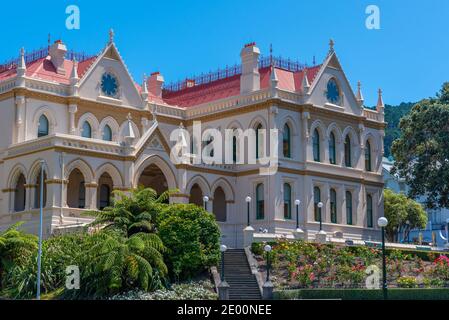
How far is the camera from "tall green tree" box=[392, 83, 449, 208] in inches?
2306

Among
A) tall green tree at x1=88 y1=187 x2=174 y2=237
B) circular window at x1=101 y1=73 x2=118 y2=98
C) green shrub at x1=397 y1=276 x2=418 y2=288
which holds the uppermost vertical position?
circular window at x1=101 y1=73 x2=118 y2=98

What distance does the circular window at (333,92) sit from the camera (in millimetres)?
60781

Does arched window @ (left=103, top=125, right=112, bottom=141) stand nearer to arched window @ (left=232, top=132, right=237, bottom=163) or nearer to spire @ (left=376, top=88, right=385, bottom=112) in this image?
arched window @ (left=232, top=132, right=237, bottom=163)

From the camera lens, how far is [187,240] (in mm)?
43219

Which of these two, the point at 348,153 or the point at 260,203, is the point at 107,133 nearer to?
the point at 260,203

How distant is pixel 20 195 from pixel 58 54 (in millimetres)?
9729

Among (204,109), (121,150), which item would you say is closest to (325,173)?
(204,109)

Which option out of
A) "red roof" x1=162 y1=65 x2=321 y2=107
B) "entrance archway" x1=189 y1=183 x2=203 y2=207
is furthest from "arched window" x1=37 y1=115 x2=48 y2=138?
"red roof" x1=162 y1=65 x2=321 y2=107

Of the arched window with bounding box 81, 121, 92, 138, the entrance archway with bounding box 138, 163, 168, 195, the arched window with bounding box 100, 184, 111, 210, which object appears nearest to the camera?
the arched window with bounding box 100, 184, 111, 210

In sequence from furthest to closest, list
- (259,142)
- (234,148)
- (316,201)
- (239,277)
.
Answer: (234,148)
(316,201)
(259,142)
(239,277)

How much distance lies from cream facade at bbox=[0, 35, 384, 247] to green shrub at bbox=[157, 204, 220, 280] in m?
7.32

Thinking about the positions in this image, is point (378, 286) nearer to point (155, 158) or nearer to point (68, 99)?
point (155, 158)

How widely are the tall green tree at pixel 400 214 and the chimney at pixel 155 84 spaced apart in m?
22.1


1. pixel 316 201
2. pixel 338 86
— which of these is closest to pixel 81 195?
pixel 316 201
